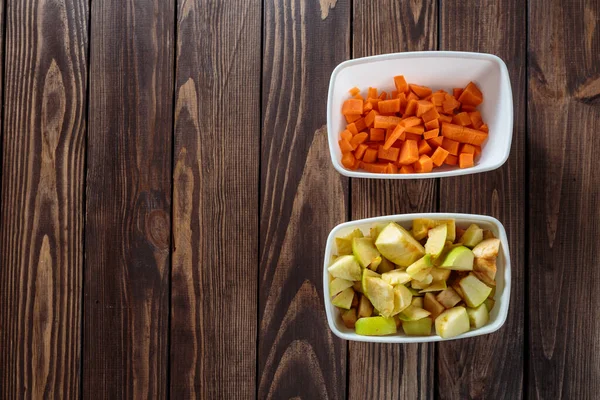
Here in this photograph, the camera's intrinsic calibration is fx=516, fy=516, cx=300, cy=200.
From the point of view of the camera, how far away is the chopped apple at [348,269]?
935mm

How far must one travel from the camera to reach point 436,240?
91 centimetres

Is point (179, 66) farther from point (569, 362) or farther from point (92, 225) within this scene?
point (569, 362)

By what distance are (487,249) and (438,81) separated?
1.14 ft

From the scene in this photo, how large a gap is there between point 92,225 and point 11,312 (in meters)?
0.26

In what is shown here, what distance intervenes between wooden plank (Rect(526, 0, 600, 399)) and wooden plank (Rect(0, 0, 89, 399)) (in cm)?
95

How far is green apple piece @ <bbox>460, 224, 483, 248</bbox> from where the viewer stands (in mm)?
934

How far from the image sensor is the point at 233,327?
1079 mm

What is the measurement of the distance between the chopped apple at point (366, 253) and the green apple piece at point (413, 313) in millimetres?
93

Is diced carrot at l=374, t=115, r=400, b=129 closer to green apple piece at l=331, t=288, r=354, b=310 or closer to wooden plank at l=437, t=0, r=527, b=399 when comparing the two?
wooden plank at l=437, t=0, r=527, b=399

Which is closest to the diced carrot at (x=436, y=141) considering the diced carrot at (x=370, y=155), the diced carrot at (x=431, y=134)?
the diced carrot at (x=431, y=134)

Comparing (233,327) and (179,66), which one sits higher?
(179,66)

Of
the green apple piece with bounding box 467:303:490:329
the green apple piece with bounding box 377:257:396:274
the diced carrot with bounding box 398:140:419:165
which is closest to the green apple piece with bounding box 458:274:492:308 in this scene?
the green apple piece with bounding box 467:303:490:329

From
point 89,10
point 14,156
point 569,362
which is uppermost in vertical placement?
point 89,10

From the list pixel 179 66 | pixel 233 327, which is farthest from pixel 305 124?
pixel 233 327
